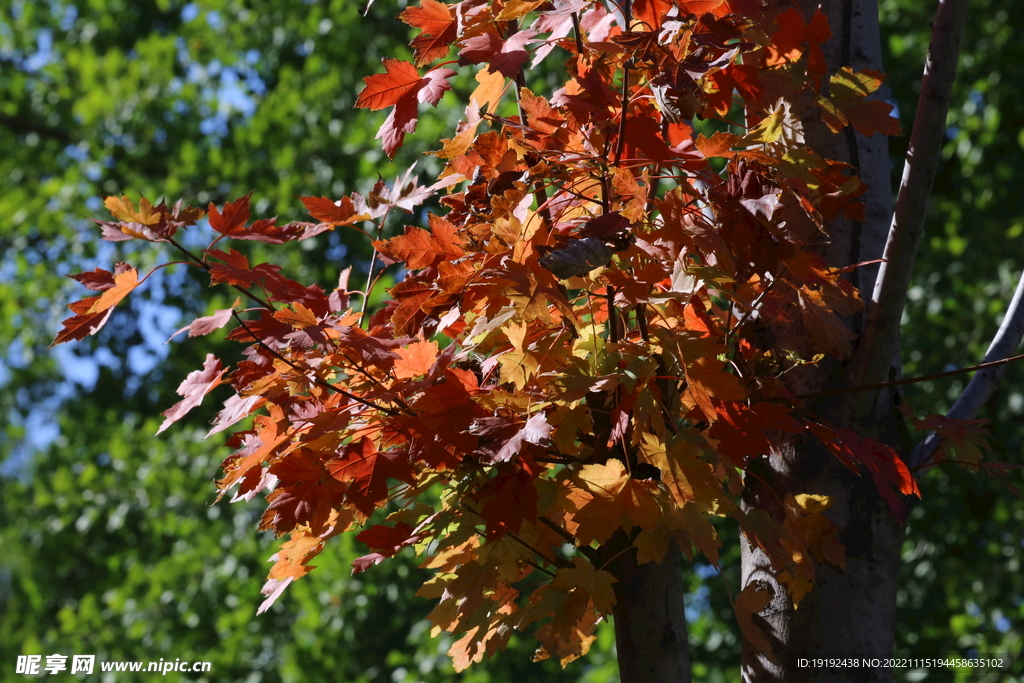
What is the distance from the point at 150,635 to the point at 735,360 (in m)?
3.21

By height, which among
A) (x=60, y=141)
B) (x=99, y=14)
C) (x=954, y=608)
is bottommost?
(x=954, y=608)

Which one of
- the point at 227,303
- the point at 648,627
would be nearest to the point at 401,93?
the point at 648,627

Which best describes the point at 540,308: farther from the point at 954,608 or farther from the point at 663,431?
the point at 954,608

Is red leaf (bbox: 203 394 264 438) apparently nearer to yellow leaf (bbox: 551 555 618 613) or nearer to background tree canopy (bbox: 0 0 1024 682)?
yellow leaf (bbox: 551 555 618 613)

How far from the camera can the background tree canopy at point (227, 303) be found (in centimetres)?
287

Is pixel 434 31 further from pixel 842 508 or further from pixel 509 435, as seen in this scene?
pixel 842 508

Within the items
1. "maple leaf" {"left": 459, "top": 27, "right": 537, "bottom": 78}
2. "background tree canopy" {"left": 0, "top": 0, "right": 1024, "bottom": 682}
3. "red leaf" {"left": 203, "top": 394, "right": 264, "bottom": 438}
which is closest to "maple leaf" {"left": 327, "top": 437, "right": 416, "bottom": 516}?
"red leaf" {"left": 203, "top": 394, "right": 264, "bottom": 438}

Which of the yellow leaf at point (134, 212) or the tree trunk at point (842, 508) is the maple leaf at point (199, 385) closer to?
the yellow leaf at point (134, 212)

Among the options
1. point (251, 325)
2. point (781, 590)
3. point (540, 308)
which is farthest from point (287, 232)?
point (781, 590)

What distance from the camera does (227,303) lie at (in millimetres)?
Answer: 3828

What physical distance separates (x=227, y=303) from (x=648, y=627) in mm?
3197

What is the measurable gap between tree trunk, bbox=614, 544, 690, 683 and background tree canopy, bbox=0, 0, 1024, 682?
6.17ft

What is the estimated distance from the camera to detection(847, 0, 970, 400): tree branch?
99 centimetres

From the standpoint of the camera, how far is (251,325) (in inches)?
37.3
